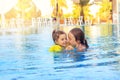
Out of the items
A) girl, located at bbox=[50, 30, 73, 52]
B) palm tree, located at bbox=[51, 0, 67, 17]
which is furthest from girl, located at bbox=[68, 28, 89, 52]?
palm tree, located at bbox=[51, 0, 67, 17]

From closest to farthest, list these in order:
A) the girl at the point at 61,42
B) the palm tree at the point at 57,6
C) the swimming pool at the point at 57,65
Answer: the swimming pool at the point at 57,65, the girl at the point at 61,42, the palm tree at the point at 57,6

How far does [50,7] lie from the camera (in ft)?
22.2

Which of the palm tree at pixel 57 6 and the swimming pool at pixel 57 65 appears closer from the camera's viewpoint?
the swimming pool at pixel 57 65

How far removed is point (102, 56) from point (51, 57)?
437mm

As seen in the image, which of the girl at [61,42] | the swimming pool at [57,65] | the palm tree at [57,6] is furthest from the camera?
the palm tree at [57,6]

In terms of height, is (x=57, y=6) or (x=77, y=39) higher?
(x=57, y=6)

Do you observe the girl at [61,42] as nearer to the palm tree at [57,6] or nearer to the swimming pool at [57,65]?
the swimming pool at [57,65]

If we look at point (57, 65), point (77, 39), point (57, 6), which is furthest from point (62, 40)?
point (57, 6)

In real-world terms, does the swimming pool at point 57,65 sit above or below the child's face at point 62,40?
below

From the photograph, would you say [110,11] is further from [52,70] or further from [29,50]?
[52,70]

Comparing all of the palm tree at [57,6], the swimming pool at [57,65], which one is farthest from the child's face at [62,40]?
the palm tree at [57,6]

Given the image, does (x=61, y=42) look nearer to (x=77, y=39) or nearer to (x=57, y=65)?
(x=77, y=39)

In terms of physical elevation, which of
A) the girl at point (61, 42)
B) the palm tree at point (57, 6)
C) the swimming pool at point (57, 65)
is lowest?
the swimming pool at point (57, 65)

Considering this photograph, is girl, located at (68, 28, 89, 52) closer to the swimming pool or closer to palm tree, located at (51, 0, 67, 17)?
the swimming pool
